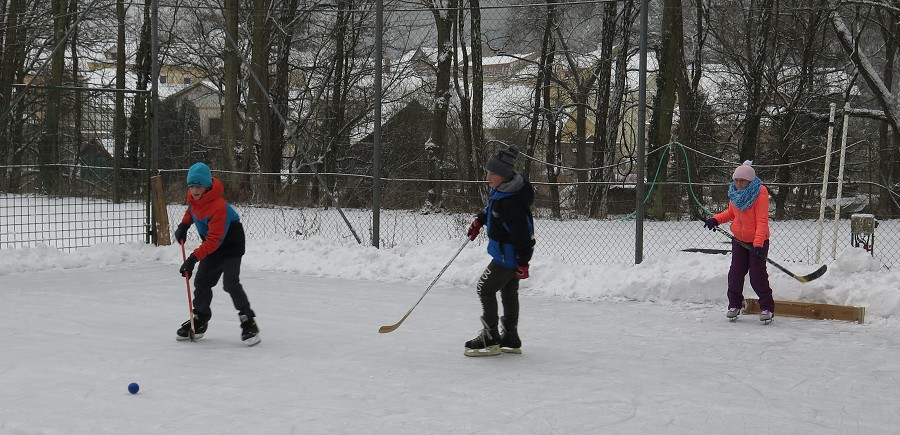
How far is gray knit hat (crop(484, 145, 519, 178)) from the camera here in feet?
18.3

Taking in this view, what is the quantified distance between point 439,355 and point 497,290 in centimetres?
61

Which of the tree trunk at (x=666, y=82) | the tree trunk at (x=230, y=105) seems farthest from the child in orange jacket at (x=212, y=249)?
the tree trunk at (x=230, y=105)

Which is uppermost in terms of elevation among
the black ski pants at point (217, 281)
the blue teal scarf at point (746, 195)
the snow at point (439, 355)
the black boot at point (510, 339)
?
the blue teal scarf at point (746, 195)

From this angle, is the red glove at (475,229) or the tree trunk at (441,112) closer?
the red glove at (475,229)

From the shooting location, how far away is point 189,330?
20.1ft

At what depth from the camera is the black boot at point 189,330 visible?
6.12 meters

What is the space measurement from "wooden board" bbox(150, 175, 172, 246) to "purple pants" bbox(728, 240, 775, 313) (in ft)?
23.2

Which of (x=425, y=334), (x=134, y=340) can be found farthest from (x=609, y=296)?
(x=134, y=340)

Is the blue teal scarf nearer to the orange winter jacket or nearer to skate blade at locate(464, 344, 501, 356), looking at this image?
the orange winter jacket

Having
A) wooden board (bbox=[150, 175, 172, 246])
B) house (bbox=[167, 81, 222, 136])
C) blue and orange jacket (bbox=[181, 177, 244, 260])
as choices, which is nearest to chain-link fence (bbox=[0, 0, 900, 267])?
house (bbox=[167, 81, 222, 136])

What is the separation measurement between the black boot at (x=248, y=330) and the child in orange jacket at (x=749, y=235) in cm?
371

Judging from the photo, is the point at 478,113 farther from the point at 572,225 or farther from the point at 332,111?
the point at 332,111

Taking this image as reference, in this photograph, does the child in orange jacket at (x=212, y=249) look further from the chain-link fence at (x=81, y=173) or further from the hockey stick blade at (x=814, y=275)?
the chain-link fence at (x=81, y=173)

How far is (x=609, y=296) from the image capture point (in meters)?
8.13
